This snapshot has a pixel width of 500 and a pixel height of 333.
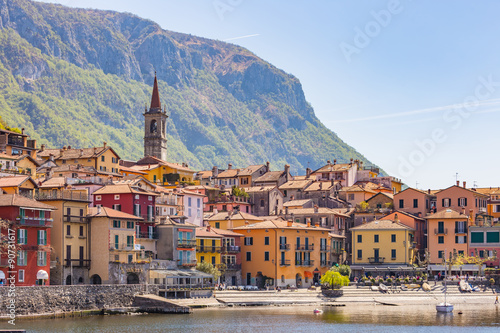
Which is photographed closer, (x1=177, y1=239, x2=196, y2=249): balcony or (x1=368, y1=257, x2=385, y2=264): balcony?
(x1=177, y1=239, x2=196, y2=249): balcony

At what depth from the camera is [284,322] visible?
76312 mm

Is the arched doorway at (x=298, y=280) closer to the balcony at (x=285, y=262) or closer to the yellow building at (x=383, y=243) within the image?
the balcony at (x=285, y=262)

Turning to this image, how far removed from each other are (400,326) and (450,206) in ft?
173

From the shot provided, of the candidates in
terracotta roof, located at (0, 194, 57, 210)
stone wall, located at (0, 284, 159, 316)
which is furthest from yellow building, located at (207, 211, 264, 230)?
terracotta roof, located at (0, 194, 57, 210)

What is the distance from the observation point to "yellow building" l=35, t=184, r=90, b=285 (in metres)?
84.2

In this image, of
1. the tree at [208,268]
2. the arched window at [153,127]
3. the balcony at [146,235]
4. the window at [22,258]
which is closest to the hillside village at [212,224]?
the window at [22,258]

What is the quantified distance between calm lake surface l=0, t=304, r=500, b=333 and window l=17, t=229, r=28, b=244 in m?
8.69

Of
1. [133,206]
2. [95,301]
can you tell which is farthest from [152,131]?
[95,301]

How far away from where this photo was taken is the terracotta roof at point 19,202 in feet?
255

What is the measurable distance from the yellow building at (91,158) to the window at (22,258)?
5927 cm

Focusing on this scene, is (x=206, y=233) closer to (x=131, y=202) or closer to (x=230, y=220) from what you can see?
(x=230, y=220)

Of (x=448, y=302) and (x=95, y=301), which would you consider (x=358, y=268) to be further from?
(x=95, y=301)

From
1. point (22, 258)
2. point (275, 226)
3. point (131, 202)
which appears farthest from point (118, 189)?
point (275, 226)

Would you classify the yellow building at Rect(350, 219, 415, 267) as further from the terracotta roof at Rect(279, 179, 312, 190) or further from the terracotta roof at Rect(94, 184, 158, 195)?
the terracotta roof at Rect(94, 184, 158, 195)
